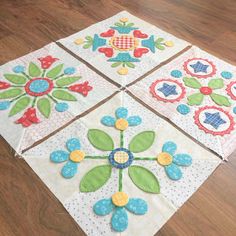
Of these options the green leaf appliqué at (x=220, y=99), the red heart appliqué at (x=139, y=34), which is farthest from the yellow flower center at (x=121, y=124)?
the red heart appliqué at (x=139, y=34)

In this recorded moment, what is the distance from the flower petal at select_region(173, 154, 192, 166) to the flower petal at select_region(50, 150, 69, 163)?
32 cm

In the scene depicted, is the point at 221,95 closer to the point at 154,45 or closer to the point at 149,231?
the point at 154,45

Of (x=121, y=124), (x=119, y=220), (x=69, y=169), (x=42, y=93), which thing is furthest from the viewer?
(x=42, y=93)

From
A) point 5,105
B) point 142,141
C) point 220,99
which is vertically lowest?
point 5,105

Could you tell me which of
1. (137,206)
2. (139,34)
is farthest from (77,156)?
(139,34)

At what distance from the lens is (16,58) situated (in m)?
1.18

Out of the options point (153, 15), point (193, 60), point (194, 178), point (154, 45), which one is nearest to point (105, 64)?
point (154, 45)

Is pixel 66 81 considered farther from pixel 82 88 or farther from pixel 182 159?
pixel 182 159

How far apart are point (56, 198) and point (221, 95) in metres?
0.66

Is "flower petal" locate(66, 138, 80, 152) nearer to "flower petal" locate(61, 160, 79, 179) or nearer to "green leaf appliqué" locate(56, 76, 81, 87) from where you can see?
"flower petal" locate(61, 160, 79, 179)

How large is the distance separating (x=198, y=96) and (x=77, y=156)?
48cm

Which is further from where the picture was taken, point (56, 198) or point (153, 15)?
point (153, 15)

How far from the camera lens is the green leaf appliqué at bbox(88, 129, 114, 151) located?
87 cm

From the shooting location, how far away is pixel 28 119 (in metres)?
0.95
